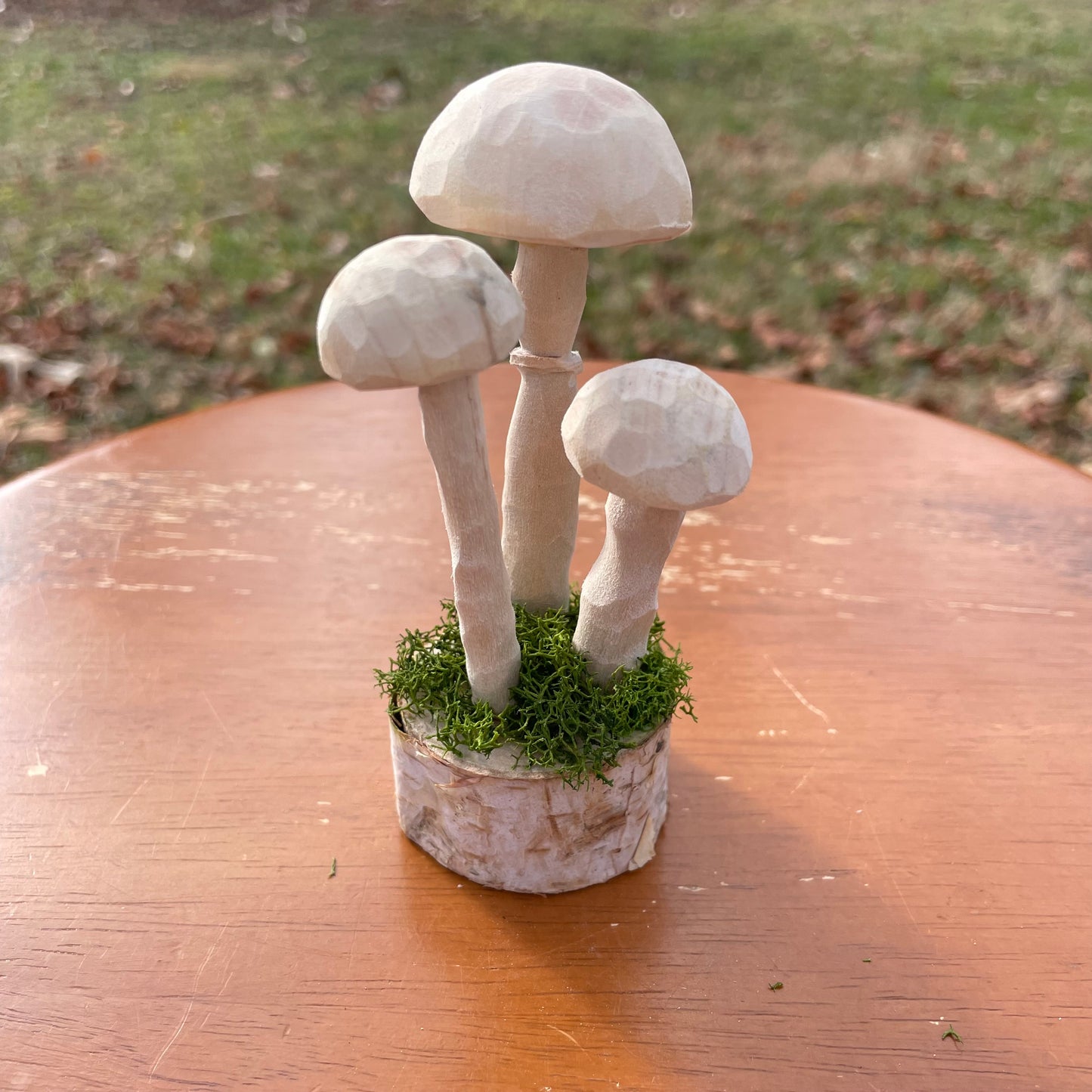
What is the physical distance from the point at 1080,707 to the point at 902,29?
3106 millimetres

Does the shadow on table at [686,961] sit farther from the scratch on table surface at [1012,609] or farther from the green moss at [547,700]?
the scratch on table surface at [1012,609]

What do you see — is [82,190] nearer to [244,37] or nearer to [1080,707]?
[244,37]

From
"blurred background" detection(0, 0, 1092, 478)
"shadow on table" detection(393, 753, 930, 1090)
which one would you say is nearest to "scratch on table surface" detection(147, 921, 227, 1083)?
"shadow on table" detection(393, 753, 930, 1090)

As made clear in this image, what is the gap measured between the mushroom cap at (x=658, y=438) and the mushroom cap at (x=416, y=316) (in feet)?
0.21

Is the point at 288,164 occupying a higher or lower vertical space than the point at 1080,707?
lower

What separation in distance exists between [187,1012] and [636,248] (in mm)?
2066

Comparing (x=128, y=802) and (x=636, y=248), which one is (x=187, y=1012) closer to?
(x=128, y=802)

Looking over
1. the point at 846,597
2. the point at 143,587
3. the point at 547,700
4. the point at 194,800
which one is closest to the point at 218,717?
the point at 194,800

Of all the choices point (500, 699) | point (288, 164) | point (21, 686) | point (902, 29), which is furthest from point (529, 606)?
point (902, 29)

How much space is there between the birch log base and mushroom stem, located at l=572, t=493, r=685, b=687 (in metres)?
0.05

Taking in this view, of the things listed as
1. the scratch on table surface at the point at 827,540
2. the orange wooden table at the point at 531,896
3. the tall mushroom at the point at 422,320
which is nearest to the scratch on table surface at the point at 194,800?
the orange wooden table at the point at 531,896

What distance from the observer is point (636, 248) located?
233 centimetres

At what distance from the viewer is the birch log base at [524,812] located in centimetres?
59

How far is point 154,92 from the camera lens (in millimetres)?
2660
